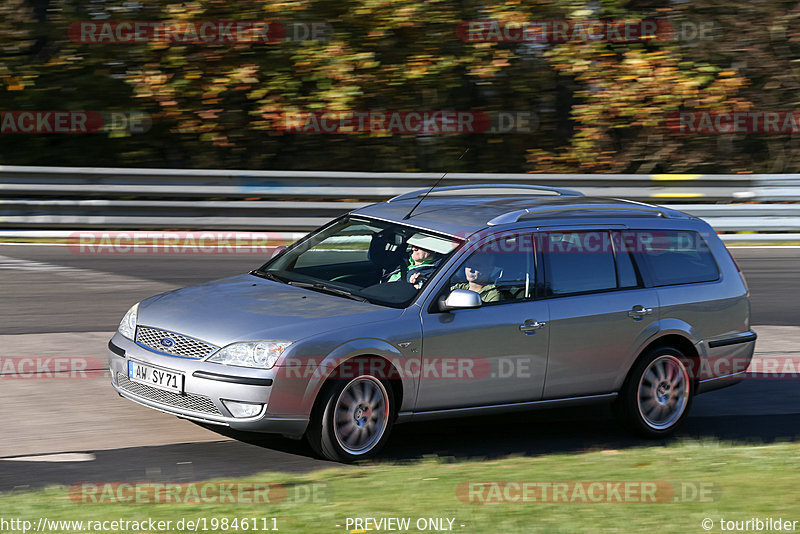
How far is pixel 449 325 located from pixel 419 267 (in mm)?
502

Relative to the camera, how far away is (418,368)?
6.85m

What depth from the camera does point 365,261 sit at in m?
7.66

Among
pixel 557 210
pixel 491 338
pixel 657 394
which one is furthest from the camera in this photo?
pixel 657 394

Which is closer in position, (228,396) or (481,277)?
(228,396)

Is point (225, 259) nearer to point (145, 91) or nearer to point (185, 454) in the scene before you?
point (145, 91)

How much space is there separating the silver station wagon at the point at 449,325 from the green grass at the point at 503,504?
47cm

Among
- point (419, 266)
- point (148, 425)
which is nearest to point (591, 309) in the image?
point (419, 266)

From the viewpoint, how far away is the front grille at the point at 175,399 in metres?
6.46

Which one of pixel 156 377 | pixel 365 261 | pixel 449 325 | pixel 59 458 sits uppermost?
pixel 365 261

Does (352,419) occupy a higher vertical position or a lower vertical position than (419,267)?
lower

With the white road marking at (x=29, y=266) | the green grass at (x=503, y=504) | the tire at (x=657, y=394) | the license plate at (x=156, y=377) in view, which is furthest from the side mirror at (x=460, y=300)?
the white road marking at (x=29, y=266)

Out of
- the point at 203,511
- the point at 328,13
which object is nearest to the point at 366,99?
the point at 328,13

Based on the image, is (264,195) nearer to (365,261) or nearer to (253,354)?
(365,261)

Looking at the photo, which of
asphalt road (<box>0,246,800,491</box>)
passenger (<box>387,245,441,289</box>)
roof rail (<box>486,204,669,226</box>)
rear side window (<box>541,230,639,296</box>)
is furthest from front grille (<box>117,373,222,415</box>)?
rear side window (<box>541,230,639,296</box>)
